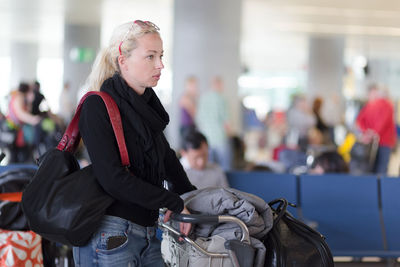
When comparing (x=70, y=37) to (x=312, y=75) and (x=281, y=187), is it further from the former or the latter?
(x=281, y=187)

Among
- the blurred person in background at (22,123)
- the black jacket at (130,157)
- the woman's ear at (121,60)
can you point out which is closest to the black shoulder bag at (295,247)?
the black jacket at (130,157)

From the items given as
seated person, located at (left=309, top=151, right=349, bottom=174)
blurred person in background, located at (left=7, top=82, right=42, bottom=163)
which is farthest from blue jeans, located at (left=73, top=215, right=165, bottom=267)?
blurred person in background, located at (left=7, top=82, right=42, bottom=163)

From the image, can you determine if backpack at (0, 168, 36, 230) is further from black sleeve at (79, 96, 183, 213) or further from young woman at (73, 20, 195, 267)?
black sleeve at (79, 96, 183, 213)

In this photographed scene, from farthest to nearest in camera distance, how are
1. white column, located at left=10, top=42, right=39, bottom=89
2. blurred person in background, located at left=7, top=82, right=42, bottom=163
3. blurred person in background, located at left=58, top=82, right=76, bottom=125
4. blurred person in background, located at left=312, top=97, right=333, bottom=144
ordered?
white column, located at left=10, top=42, right=39, bottom=89 < blurred person in background, located at left=58, top=82, right=76, bottom=125 < blurred person in background, located at left=312, top=97, right=333, bottom=144 < blurred person in background, located at left=7, top=82, right=42, bottom=163

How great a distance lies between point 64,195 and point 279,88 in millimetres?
43379

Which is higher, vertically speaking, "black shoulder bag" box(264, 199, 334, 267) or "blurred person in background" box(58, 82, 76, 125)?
"black shoulder bag" box(264, 199, 334, 267)

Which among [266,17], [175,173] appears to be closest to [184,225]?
[175,173]

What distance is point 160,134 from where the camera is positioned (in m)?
2.59

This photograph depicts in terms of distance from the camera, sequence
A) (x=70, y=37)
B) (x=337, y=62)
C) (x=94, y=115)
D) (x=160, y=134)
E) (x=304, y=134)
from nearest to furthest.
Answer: (x=94, y=115) < (x=160, y=134) < (x=304, y=134) < (x=70, y=37) < (x=337, y=62)

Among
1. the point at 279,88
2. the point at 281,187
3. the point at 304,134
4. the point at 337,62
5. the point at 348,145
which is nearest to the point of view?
the point at 281,187

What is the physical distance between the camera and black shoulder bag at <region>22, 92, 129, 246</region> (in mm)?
2332

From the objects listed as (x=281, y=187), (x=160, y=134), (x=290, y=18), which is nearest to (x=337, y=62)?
(x=290, y=18)

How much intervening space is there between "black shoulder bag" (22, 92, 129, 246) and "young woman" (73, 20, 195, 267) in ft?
0.12

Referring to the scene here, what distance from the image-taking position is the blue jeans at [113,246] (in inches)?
93.9
